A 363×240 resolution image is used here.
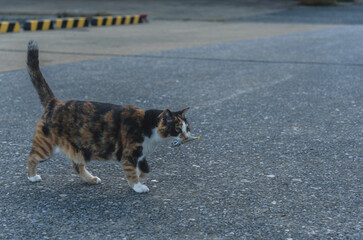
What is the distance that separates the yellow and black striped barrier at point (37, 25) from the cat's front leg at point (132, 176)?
14.0 meters

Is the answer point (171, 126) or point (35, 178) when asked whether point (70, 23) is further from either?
point (171, 126)

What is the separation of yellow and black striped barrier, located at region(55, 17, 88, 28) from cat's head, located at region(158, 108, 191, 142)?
15.3 meters

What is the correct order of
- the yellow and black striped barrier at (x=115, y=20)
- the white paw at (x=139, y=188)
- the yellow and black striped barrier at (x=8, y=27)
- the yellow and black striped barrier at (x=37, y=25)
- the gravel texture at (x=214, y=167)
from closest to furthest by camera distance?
the gravel texture at (x=214, y=167)
the white paw at (x=139, y=188)
the yellow and black striped barrier at (x=8, y=27)
the yellow and black striped barrier at (x=37, y=25)
the yellow and black striped barrier at (x=115, y=20)

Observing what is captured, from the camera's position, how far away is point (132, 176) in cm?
378

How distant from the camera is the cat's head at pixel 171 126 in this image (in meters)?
3.63

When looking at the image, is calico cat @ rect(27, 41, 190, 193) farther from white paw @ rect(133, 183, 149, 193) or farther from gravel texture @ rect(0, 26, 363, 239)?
gravel texture @ rect(0, 26, 363, 239)

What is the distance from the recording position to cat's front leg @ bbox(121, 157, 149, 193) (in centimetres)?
373

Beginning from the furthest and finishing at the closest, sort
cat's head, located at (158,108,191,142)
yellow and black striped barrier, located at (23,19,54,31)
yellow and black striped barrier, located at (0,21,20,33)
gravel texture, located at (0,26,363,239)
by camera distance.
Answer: yellow and black striped barrier, located at (23,19,54,31) < yellow and black striped barrier, located at (0,21,20,33) < cat's head, located at (158,108,191,142) < gravel texture, located at (0,26,363,239)

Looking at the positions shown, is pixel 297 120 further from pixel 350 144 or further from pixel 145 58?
pixel 145 58

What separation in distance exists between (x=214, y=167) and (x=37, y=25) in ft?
45.4

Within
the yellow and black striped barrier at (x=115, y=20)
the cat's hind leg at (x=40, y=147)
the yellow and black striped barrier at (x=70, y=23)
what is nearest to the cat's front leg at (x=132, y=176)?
the cat's hind leg at (x=40, y=147)

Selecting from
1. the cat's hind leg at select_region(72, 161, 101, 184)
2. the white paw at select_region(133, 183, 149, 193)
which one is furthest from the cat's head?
the cat's hind leg at select_region(72, 161, 101, 184)

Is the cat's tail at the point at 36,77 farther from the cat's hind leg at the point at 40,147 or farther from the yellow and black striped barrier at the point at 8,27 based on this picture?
the yellow and black striped barrier at the point at 8,27

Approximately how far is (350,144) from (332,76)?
4070 mm
